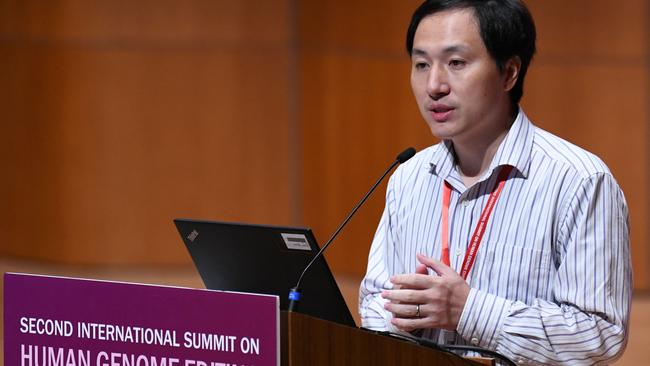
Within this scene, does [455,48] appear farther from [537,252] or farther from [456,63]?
[537,252]

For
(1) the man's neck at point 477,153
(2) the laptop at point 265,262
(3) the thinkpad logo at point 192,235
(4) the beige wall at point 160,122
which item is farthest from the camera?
(4) the beige wall at point 160,122

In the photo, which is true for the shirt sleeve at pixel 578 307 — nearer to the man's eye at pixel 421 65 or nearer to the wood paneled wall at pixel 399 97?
the man's eye at pixel 421 65

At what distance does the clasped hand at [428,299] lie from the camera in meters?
1.88

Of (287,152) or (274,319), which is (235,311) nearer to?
(274,319)

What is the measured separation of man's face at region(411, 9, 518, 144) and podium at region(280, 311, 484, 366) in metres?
0.52

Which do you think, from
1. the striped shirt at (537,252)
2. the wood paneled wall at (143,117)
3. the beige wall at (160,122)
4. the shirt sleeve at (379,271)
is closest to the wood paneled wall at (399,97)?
the beige wall at (160,122)

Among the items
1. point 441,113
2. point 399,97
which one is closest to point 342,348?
point 441,113

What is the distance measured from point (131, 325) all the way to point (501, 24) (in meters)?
0.89

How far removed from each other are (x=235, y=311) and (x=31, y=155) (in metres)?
4.69

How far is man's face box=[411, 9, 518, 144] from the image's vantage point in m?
2.04

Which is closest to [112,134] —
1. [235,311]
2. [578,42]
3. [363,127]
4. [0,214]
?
[0,214]

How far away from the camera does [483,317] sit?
75.9 inches

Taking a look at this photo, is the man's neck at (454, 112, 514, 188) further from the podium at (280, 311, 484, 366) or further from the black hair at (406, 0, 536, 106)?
the podium at (280, 311, 484, 366)

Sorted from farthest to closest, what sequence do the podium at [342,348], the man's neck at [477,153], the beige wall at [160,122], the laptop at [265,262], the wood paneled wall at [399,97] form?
the beige wall at [160,122], the wood paneled wall at [399,97], the man's neck at [477,153], the laptop at [265,262], the podium at [342,348]
